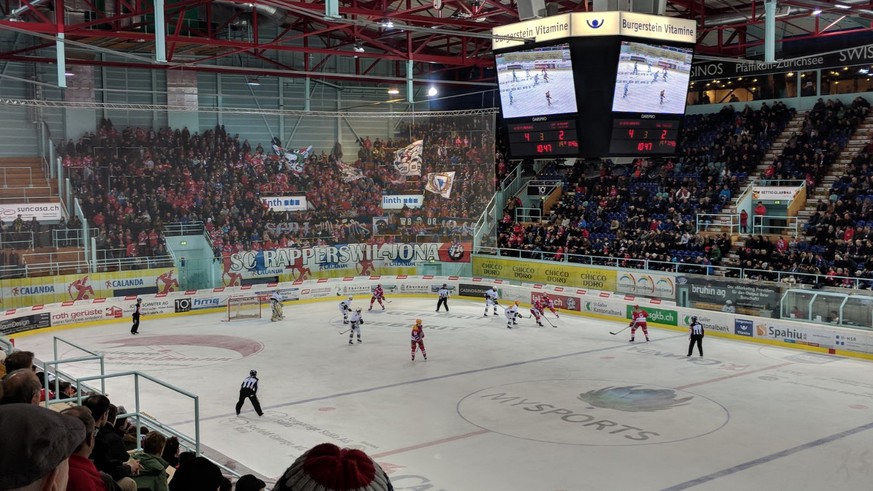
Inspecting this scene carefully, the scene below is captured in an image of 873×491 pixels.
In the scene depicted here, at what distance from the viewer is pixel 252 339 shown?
2777 cm

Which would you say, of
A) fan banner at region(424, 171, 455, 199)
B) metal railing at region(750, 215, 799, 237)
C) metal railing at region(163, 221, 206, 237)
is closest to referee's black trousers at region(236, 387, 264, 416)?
metal railing at region(163, 221, 206, 237)

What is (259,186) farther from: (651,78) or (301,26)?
(651,78)

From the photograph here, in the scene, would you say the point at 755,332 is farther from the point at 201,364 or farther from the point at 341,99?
the point at 341,99

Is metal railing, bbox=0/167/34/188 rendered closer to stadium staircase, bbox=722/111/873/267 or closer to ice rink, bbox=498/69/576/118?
ice rink, bbox=498/69/576/118

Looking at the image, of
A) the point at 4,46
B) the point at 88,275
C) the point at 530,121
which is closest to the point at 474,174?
the point at 530,121

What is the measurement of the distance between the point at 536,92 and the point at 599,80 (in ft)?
6.43

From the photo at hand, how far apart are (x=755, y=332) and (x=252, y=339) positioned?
16606 millimetres

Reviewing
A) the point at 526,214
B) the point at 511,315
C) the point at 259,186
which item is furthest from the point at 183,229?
the point at 526,214

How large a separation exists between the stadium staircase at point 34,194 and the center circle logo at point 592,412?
17855 mm

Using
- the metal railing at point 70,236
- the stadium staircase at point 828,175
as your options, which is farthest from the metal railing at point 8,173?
the stadium staircase at point 828,175

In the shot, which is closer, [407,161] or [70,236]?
[70,236]

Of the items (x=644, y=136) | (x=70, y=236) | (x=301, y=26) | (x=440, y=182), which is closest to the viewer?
(x=644, y=136)

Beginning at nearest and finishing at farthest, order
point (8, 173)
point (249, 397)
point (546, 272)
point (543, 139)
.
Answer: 1. point (249, 397)
2. point (543, 139)
3. point (8, 173)
4. point (546, 272)

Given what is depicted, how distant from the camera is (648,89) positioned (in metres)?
23.8
